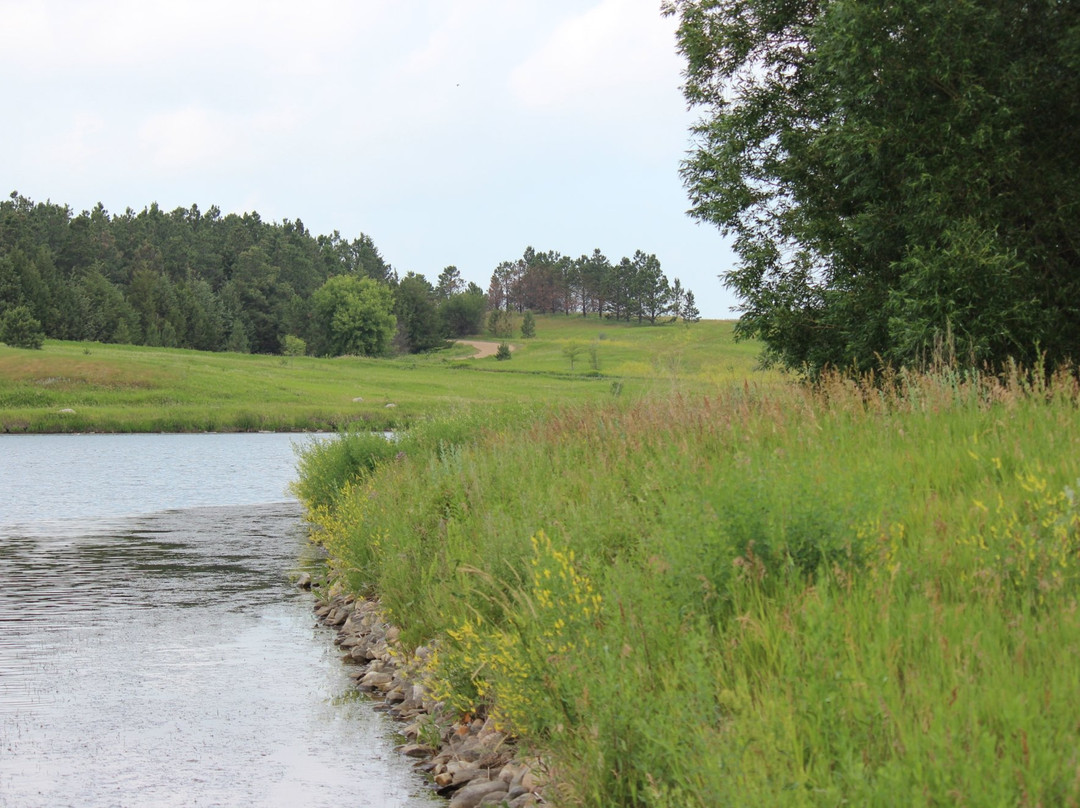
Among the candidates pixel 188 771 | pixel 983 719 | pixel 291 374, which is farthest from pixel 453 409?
pixel 291 374

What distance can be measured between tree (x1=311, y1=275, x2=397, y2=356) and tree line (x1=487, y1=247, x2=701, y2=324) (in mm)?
49934

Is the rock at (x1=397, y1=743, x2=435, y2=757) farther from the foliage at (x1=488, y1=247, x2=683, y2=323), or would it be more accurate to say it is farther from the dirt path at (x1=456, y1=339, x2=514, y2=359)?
the foliage at (x1=488, y1=247, x2=683, y2=323)

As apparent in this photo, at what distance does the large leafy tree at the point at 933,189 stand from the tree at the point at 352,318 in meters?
107

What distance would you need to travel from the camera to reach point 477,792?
6.07 m

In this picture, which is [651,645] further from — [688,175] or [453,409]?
[688,175]

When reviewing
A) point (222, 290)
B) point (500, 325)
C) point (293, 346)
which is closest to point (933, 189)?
point (293, 346)

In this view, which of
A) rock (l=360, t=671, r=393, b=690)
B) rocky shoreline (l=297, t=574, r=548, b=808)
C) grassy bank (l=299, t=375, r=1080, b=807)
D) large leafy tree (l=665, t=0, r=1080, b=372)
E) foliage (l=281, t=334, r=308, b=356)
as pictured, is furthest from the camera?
foliage (l=281, t=334, r=308, b=356)

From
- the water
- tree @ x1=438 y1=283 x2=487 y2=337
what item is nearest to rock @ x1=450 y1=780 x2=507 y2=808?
the water

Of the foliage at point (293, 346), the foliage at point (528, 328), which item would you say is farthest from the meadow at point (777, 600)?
the foliage at point (528, 328)

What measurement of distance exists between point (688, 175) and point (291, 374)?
63114mm

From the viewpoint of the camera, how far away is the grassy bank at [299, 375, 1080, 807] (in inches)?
Result: 140

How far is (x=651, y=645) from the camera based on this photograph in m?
5.05

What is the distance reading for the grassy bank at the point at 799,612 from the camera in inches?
140

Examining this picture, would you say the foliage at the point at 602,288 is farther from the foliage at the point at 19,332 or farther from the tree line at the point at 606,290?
the foliage at the point at 19,332
